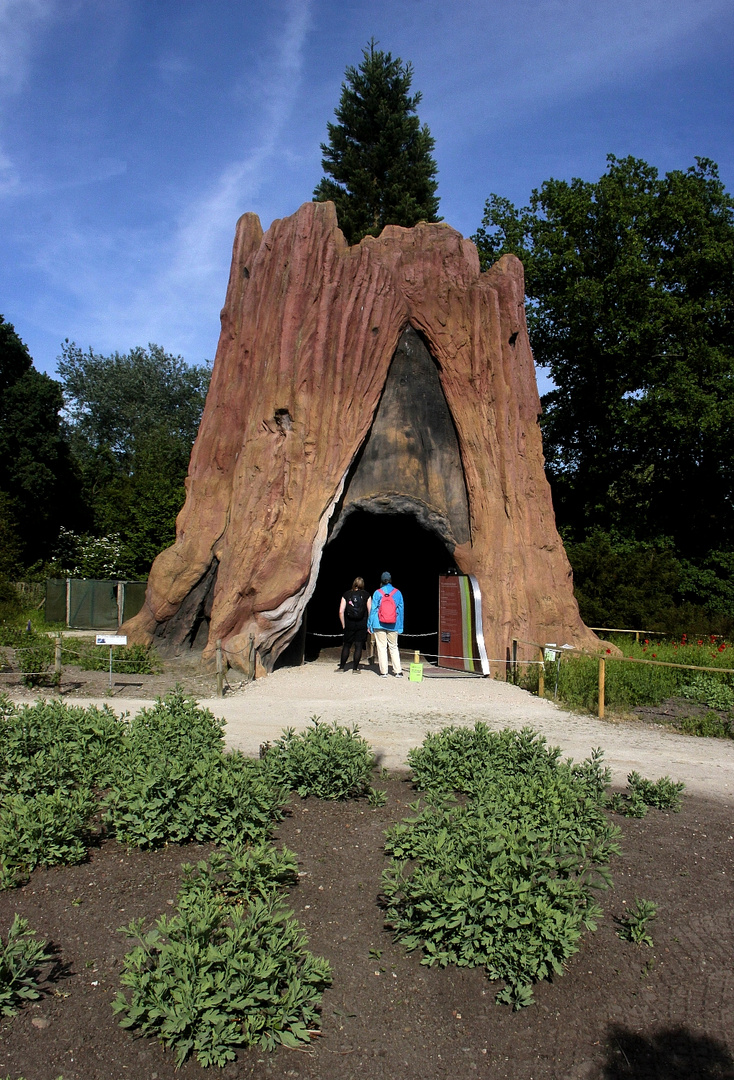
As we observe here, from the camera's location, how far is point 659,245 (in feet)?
81.2

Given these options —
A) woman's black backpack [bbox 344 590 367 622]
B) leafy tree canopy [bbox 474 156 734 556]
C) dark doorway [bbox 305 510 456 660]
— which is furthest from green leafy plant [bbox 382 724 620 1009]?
leafy tree canopy [bbox 474 156 734 556]

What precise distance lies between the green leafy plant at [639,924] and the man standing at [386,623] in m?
8.78

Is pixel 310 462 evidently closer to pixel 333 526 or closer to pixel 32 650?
pixel 333 526

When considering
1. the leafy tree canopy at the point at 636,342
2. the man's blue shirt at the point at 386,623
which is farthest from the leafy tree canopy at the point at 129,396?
the man's blue shirt at the point at 386,623

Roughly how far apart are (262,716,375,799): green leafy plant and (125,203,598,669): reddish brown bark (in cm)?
659

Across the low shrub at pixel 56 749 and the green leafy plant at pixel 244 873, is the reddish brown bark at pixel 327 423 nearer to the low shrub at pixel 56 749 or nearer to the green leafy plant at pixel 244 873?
the low shrub at pixel 56 749

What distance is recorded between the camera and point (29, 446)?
31188mm

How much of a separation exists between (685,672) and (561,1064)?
957 cm

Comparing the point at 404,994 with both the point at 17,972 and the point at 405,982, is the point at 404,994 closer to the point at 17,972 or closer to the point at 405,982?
the point at 405,982

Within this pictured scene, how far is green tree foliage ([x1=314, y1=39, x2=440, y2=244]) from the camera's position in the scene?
98.7ft

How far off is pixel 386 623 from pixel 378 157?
955 inches

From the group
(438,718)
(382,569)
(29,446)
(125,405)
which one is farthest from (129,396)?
(438,718)

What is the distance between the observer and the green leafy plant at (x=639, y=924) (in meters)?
3.98

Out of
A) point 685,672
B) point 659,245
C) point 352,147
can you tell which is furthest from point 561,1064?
point 352,147
